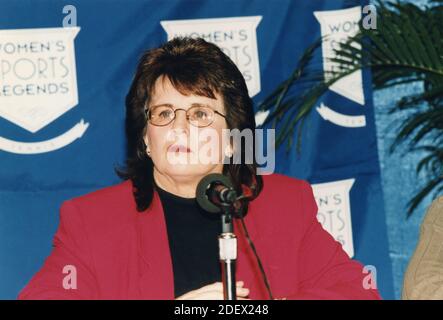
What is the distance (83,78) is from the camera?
3.75m

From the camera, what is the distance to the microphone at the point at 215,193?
6.82 ft

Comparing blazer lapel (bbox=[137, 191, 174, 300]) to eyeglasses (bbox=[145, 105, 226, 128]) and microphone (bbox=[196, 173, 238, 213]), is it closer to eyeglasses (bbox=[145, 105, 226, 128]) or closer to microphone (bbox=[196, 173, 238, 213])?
eyeglasses (bbox=[145, 105, 226, 128])

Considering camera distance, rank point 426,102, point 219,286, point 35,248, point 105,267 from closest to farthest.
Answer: point 219,286
point 105,267
point 35,248
point 426,102

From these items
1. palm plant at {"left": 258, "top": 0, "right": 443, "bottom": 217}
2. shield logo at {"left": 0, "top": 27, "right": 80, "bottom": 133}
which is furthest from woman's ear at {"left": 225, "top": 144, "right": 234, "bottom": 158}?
shield logo at {"left": 0, "top": 27, "right": 80, "bottom": 133}

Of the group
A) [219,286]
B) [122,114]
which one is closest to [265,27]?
[122,114]

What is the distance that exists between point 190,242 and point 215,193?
86 cm

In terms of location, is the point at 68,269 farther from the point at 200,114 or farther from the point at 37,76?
the point at 37,76

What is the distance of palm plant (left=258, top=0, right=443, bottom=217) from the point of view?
3.68 m

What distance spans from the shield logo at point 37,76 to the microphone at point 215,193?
5.75 ft

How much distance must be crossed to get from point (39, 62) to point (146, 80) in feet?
3.02

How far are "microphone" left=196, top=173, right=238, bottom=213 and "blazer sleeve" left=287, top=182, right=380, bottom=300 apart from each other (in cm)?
71

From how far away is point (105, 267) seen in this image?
2.75m

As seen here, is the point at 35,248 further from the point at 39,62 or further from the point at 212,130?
the point at 212,130

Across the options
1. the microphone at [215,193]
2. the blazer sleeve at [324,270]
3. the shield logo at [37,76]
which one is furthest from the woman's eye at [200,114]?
the shield logo at [37,76]
